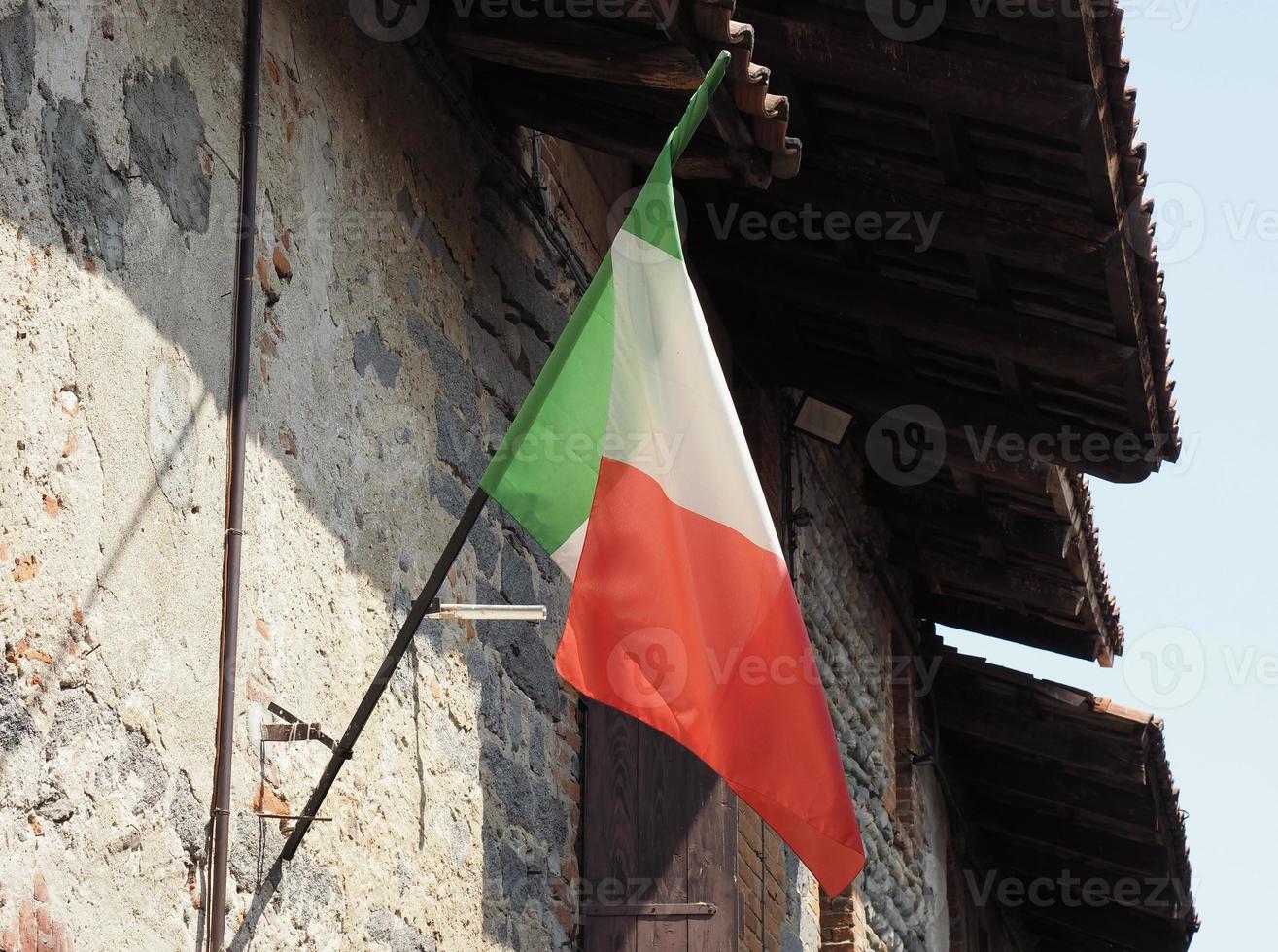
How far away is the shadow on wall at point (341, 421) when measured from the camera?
302 centimetres

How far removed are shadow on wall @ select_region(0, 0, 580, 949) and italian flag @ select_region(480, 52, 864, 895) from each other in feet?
1.77

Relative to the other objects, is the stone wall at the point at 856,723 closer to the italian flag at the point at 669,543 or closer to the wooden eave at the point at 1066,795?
the wooden eave at the point at 1066,795

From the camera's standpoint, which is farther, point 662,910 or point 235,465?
point 662,910

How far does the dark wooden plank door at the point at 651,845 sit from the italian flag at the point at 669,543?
5.19 feet

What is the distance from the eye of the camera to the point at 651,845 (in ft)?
16.4

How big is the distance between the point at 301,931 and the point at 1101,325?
3.57 metres

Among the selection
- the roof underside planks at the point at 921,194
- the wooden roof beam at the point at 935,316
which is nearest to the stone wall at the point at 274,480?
the roof underside planks at the point at 921,194

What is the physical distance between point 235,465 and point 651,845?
85.1 inches

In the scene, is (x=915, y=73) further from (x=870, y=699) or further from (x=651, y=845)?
(x=870, y=699)

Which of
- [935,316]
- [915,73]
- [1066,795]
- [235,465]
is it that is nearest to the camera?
[235,465]

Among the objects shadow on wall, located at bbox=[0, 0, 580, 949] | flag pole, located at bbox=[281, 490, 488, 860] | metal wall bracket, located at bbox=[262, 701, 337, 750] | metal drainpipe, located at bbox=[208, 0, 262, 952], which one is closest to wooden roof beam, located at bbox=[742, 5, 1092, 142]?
shadow on wall, located at bbox=[0, 0, 580, 949]

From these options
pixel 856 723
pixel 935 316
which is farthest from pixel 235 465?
pixel 856 723

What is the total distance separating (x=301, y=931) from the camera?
3369 mm

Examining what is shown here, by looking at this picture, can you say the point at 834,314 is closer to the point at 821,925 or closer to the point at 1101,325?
the point at 1101,325
